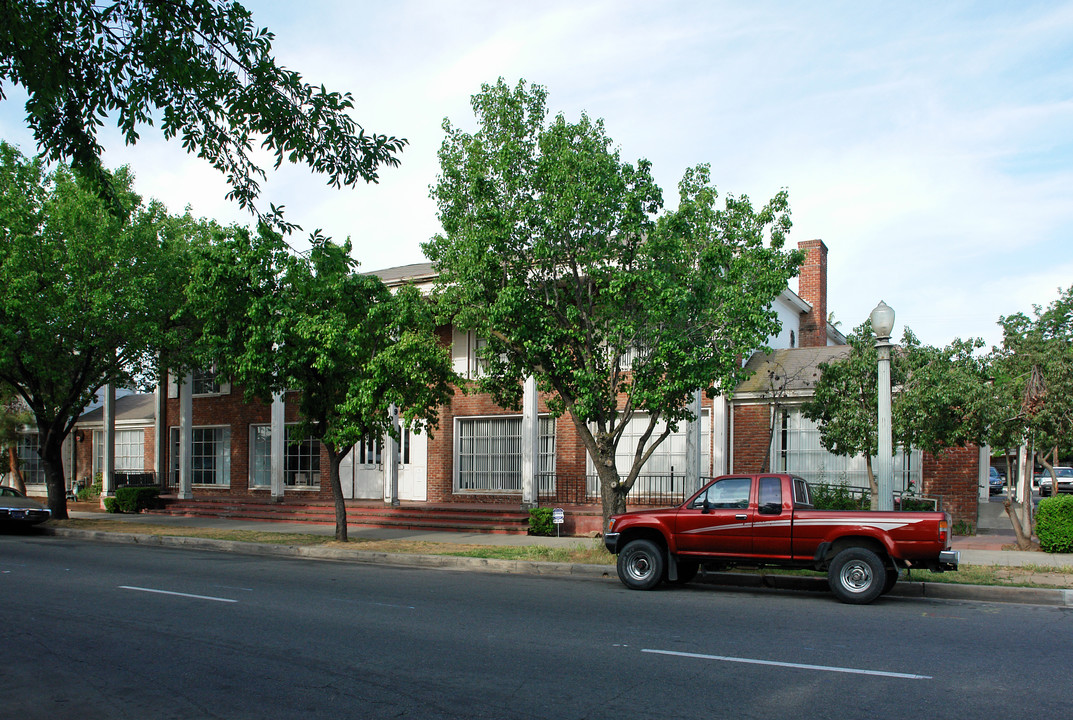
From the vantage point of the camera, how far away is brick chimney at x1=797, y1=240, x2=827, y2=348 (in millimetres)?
26797

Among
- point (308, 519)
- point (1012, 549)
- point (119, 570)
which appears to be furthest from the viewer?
point (308, 519)

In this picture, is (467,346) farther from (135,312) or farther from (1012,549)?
(1012,549)

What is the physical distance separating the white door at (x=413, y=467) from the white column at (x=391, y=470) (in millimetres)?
684

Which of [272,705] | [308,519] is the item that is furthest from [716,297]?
[308,519]

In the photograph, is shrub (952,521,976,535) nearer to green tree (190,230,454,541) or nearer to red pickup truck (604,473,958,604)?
red pickup truck (604,473,958,604)

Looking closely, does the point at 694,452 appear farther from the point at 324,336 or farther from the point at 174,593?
the point at 174,593

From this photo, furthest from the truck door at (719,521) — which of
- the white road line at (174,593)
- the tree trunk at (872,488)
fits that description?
the white road line at (174,593)

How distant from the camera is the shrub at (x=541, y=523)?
753 inches

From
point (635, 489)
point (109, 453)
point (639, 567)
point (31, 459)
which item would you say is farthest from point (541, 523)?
point (31, 459)

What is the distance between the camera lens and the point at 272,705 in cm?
600

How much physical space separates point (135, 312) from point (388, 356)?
8.27 metres

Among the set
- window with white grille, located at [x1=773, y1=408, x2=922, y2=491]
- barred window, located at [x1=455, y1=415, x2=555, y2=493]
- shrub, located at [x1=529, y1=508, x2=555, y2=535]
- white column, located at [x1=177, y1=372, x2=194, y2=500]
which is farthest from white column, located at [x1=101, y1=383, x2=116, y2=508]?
window with white grille, located at [x1=773, y1=408, x2=922, y2=491]

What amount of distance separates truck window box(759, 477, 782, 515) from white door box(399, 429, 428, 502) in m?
14.2

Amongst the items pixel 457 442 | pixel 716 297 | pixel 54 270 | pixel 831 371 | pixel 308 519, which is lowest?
pixel 308 519
